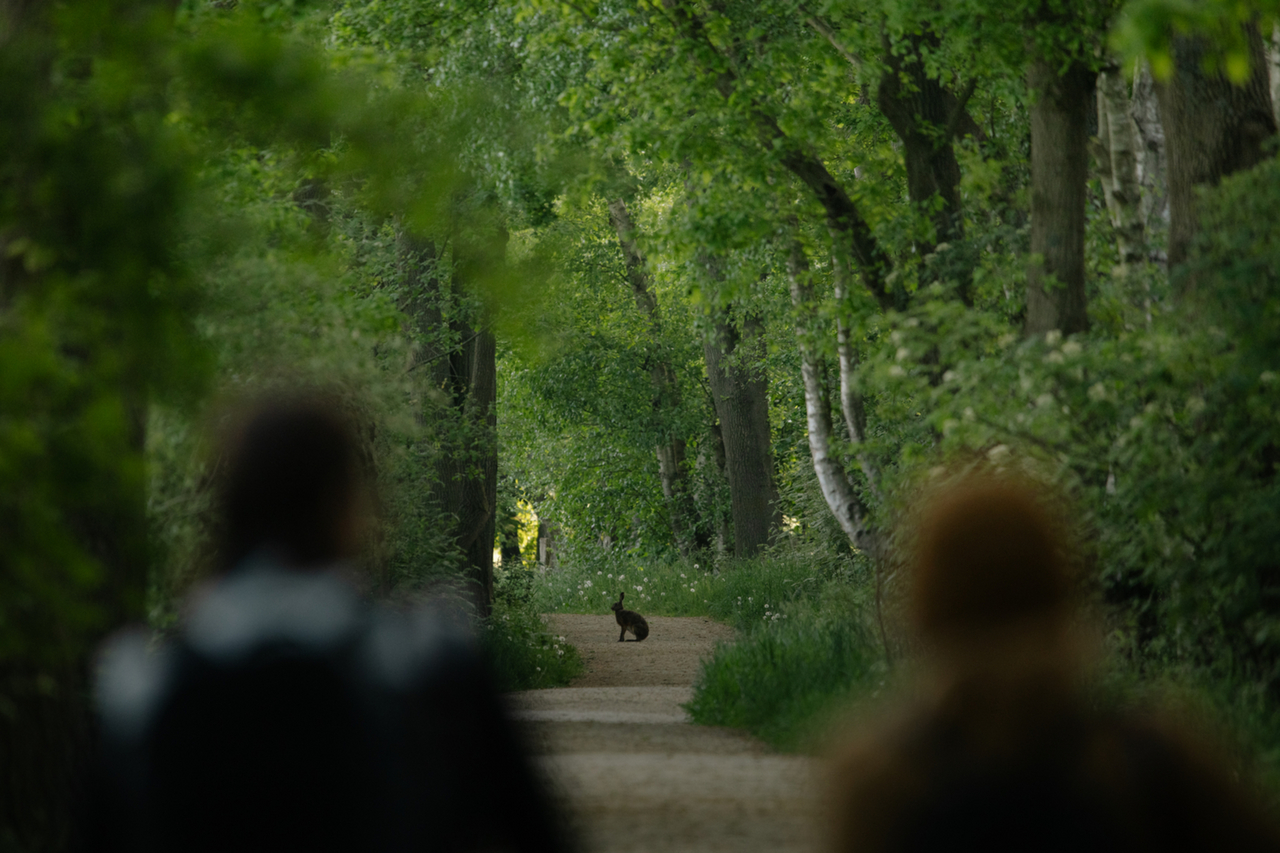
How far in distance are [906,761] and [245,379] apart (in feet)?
19.4

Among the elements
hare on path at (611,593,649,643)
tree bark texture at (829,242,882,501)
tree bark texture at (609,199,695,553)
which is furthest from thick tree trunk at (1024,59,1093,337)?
tree bark texture at (609,199,695,553)

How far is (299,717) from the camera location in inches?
92.8

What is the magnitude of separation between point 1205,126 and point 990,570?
25.2 ft

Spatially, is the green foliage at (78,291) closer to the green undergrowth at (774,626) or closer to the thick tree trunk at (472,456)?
the green undergrowth at (774,626)

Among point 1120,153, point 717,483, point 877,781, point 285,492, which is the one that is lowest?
point 877,781

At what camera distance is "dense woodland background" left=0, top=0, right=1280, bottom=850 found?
156 inches

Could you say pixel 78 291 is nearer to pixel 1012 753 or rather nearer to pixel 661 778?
pixel 1012 753

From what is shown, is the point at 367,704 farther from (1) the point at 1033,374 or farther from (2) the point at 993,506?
(1) the point at 1033,374

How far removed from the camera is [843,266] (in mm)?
12570

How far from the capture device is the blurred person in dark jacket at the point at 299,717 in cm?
232

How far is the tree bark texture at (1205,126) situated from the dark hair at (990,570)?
7.16m

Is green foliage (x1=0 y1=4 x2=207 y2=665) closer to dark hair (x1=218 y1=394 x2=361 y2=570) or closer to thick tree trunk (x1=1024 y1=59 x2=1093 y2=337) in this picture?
dark hair (x1=218 y1=394 x2=361 y2=570)

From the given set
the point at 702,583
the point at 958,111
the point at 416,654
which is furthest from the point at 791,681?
the point at 702,583

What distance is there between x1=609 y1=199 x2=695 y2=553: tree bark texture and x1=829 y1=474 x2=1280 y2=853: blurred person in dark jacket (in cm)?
2534
